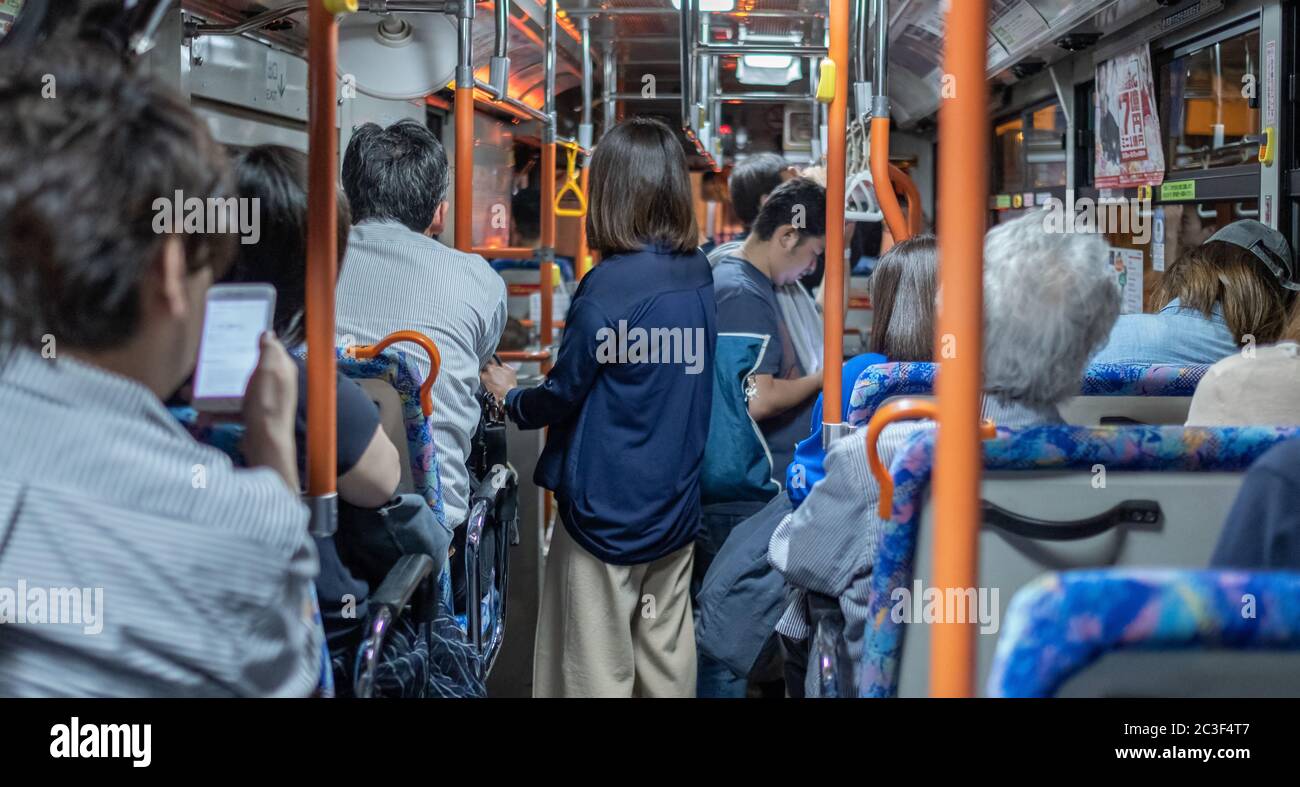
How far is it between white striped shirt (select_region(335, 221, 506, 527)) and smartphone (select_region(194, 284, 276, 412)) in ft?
4.29

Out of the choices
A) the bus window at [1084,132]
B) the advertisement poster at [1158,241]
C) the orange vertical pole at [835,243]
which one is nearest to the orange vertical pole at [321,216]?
the orange vertical pole at [835,243]

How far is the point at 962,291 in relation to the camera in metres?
1.08

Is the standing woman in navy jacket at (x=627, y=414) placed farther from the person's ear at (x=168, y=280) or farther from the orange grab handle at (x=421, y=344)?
the person's ear at (x=168, y=280)

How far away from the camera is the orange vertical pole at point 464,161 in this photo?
10.1ft

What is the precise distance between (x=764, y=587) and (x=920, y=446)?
1.24 meters

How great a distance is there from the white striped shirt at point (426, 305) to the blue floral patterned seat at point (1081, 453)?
1.40m

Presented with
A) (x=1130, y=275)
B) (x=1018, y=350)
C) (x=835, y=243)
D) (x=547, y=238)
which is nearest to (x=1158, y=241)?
(x=1130, y=275)

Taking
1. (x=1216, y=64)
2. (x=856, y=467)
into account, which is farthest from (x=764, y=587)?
(x=1216, y=64)

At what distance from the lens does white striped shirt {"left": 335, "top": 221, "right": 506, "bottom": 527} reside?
269 cm

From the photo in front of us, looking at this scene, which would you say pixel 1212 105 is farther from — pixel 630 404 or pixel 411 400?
pixel 411 400

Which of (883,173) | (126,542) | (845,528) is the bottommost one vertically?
(845,528)

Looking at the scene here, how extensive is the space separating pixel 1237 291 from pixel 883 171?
3.37 ft
